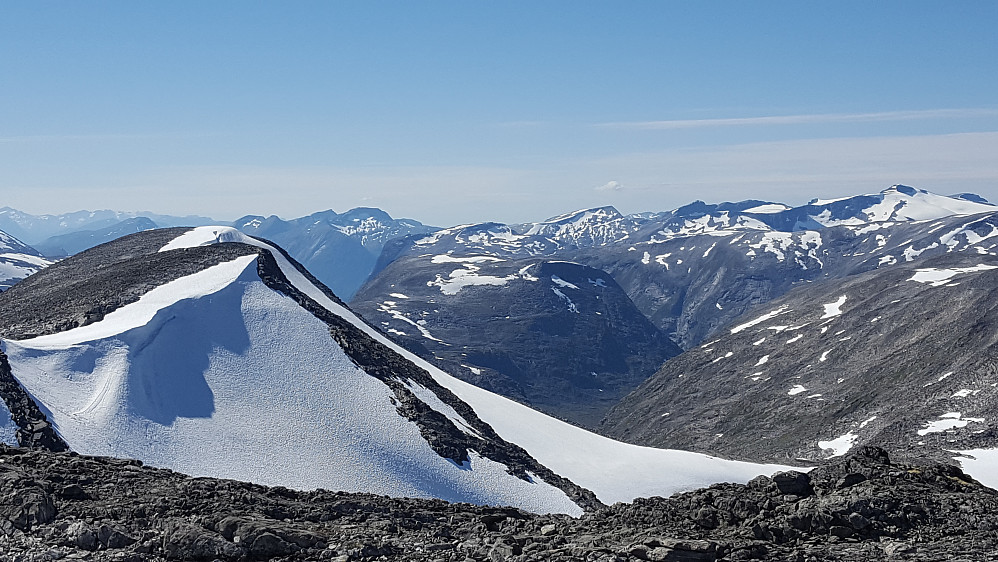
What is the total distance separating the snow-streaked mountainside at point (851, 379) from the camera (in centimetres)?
8381

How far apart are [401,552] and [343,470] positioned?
2809 centimetres

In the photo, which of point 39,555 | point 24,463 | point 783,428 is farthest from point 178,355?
point 783,428

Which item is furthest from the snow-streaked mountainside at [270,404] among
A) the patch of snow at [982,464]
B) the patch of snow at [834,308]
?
the patch of snow at [834,308]

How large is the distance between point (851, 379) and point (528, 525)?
4125 inches

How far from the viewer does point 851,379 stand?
11312 centimetres

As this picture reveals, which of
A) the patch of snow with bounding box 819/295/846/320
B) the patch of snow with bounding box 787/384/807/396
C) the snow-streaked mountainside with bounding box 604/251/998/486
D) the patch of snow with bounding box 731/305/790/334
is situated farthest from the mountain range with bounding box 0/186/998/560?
the patch of snow with bounding box 731/305/790/334

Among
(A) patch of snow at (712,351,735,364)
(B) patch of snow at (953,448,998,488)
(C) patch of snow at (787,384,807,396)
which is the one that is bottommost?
(A) patch of snow at (712,351,735,364)

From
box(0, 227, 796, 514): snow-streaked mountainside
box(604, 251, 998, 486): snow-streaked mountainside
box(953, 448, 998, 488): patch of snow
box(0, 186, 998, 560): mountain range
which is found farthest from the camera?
box(604, 251, 998, 486): snow-streaked mountainside

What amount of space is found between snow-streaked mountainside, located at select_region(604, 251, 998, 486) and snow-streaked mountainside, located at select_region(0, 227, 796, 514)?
3045 centimetres

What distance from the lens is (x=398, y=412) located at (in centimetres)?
5319

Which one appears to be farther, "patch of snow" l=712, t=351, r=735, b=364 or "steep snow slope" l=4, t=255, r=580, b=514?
"patch of snow" l=712, t=351, r=735, b=364

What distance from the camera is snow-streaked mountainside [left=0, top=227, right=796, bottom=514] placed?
43.7m

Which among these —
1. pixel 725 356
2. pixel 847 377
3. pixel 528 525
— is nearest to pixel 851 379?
pixel 847 377

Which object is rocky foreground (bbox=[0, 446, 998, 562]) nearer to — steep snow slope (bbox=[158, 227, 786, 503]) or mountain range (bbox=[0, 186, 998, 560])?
mountain range (bbox=[0, 186, 998, 560])
